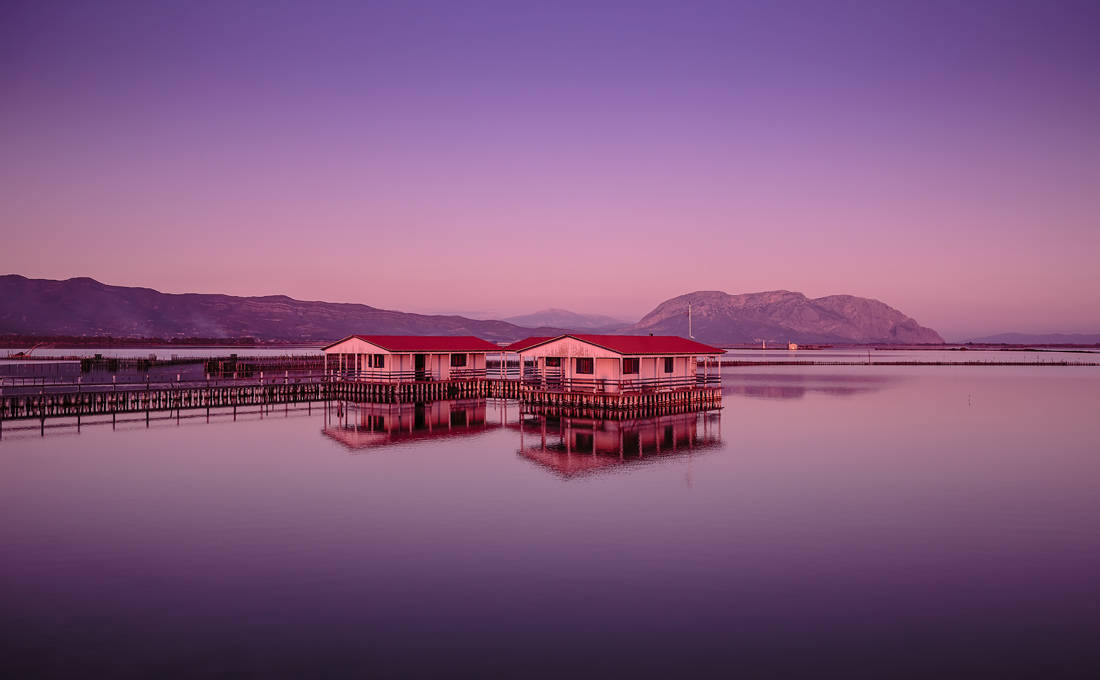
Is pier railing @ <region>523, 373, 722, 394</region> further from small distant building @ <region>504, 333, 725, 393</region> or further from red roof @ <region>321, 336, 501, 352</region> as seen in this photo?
red roof @ <region>321, 336, 501, 352</region>

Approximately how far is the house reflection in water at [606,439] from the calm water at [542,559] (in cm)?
39

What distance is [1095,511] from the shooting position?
25.3m

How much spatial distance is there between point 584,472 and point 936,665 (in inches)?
763

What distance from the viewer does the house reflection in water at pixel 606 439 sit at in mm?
34438

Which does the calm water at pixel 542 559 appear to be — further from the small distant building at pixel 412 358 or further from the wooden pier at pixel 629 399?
the small distant building at pixel 412 358

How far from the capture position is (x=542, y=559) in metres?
19.1

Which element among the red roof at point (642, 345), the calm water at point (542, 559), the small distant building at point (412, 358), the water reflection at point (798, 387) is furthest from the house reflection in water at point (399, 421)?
the water reflection at point (798, 387)

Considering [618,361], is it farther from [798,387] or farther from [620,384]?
[798,387]

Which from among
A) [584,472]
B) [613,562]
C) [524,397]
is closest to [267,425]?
[524,397]

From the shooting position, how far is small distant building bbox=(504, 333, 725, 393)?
53.4m

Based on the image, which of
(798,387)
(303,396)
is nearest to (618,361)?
(303,396)

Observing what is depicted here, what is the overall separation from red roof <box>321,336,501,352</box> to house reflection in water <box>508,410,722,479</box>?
13072 millimetres

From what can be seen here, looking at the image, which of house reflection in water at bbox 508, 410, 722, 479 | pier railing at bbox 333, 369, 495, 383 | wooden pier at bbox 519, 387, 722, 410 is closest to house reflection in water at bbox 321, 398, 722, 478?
house reflection in water at bbox 508, 410, 722, 479

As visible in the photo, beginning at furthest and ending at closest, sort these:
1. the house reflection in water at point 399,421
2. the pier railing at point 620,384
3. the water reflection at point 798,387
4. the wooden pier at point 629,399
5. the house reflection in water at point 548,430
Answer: the water reflection at point 798,387 < the pier railing at point 620,384 < the wooden pier at point 629,399 < the house reflection in water at point 399,421 < the house reflection in water at point 548,430
